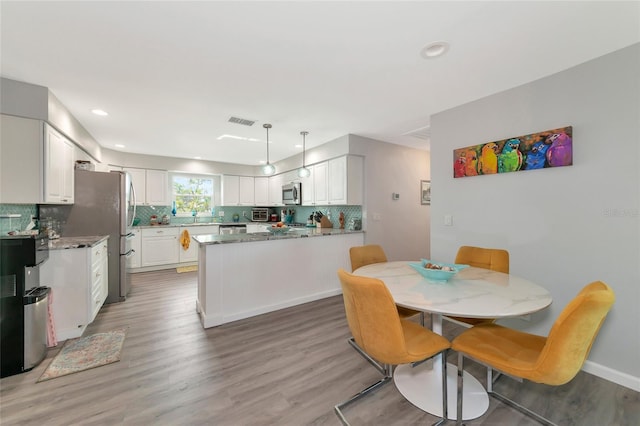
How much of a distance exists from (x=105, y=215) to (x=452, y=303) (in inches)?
165

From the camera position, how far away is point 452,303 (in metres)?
1.37

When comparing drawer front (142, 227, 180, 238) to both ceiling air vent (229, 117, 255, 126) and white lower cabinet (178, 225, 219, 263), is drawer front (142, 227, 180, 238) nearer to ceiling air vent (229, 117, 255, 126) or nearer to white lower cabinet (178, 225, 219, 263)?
white lower cabinet (178, 225, 219, 263)

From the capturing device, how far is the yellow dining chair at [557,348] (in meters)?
1.11

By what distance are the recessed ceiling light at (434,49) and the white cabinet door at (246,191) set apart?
18.0 ft

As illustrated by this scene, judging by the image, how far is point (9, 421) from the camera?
150 centimetres

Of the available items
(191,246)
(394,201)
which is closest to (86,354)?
(191,246)

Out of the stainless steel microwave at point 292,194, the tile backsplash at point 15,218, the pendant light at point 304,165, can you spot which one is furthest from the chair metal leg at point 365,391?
the stainless steel microwave at point 292,194

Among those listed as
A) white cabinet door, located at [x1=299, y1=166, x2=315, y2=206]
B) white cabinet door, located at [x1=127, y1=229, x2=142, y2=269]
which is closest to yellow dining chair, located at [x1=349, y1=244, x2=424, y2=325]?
white cabinet door, located at [x1=299, y1=166, x2=315, y2=206]

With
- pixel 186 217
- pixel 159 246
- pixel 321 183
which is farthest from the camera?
pixel 186 217

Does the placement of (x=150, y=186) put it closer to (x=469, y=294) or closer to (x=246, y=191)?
(x=246, y=191)

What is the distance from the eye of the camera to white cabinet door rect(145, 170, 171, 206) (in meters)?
5.42

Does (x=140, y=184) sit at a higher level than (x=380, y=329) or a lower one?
higher

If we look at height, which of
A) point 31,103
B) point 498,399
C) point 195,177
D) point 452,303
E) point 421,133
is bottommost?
point 498,399

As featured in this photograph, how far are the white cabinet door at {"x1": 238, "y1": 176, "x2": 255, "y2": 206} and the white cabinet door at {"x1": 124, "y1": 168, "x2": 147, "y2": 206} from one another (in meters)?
2.06
